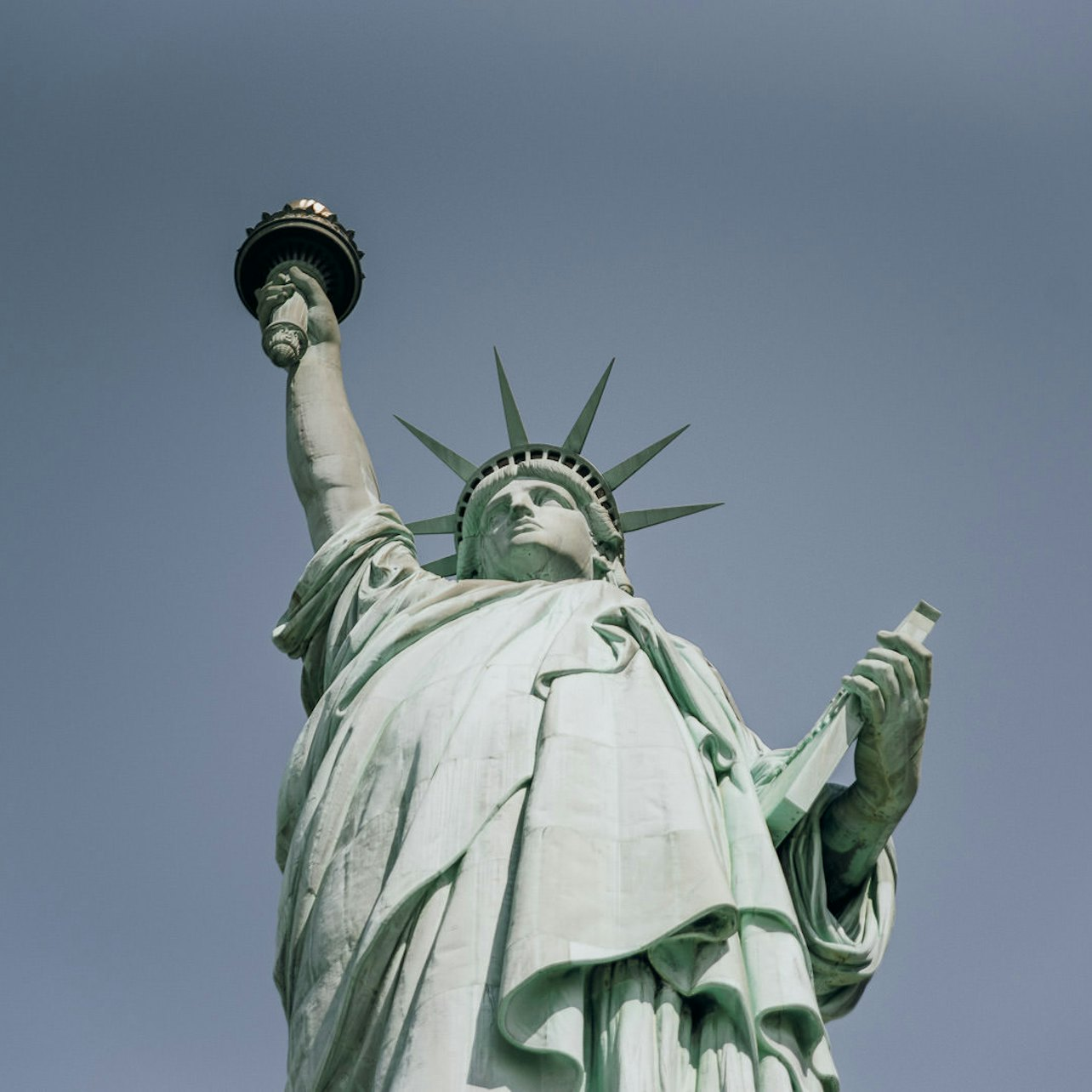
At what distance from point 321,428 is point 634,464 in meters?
1.94

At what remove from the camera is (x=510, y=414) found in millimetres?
11984

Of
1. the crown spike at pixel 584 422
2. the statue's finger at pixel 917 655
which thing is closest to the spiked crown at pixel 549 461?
the crown spike at pixel 584 422

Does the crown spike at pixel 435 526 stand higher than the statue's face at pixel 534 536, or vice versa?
the crown spike at pixel 435 526

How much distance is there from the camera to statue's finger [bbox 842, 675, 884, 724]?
8289 millimetres

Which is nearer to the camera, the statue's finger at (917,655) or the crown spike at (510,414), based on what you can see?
the statue's finger at (917,655)

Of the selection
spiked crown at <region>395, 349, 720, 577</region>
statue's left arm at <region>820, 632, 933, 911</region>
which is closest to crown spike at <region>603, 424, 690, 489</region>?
spiked crown at <region>395, 349, 720, 577</region>

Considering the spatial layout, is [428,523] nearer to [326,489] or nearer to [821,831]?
[326,489]

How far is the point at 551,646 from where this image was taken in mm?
8789

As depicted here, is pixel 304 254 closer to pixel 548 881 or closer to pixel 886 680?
pixel 886 680

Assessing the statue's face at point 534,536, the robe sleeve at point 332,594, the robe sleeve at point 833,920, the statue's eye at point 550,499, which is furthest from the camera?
the statue's eye at point 550,499

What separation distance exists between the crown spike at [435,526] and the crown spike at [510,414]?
54 cm

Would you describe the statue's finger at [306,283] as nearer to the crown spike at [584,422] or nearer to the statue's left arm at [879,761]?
the crown spike at [584,422]

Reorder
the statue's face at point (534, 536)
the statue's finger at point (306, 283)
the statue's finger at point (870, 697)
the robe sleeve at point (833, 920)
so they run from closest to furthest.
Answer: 1. the robe sleeve at point (833, 920)
2. the statue's finger at point (870, 697)
3. the statue's face at point (534, 536)
4. the statue's finger at point (306, 283)

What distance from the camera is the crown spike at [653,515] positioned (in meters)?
11.9
